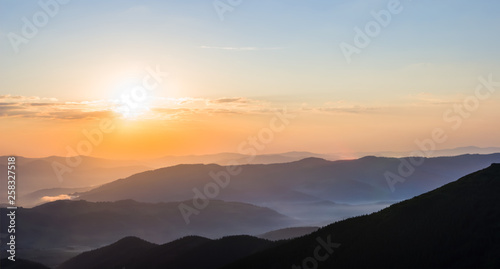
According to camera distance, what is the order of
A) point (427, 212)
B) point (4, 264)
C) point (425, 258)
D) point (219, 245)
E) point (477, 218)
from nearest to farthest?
point (425, 258), point (477, 218), point (427, 212), point (219, 245), point (4, 264)

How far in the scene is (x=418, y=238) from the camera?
5550cm

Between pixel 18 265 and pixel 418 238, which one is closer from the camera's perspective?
pixel 418 238

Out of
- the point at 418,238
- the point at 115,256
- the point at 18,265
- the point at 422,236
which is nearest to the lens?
the point at 418,238

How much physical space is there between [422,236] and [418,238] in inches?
23.7

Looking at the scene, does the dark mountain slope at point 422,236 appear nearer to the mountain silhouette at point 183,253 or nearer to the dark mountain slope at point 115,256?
the mountain silhouette at point 183,253

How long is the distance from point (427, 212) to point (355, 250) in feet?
36.9

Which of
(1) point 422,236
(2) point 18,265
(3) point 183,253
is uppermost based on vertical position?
(2) point 18,265

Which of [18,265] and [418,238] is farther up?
[18,265]

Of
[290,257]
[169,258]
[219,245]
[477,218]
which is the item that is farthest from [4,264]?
[477,218]

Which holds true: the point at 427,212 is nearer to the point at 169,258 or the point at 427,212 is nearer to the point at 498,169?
the point at 498,169

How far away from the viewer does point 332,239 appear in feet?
211

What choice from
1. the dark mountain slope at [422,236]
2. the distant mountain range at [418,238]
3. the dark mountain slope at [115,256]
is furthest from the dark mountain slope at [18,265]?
the dark mountain slope at [422,236]

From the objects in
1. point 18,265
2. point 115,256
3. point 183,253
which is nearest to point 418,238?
point 183,253

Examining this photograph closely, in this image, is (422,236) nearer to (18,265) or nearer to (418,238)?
(418,238)
